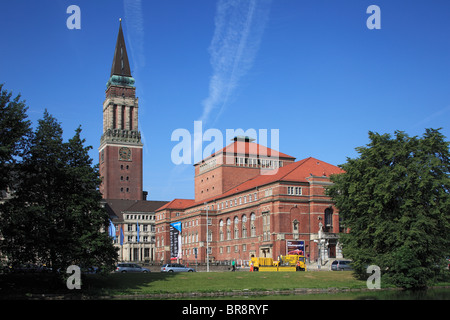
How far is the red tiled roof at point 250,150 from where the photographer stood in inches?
4879

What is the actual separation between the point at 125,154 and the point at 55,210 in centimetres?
12101

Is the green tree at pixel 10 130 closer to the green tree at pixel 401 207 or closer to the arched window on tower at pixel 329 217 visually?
the green tree at pixel 401 207

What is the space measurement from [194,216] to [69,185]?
249 ft

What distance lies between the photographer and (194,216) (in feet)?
407

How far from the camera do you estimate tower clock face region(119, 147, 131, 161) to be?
166875mm

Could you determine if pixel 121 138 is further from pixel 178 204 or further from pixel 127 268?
pixel 127 268

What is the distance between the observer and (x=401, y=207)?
185 feet

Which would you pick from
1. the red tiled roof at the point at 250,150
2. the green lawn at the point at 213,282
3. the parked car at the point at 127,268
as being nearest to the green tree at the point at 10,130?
the green lawn at the point at 213,282

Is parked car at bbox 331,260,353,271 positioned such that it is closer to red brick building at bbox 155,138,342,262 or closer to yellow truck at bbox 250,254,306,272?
yellow truck at bbox 250,254,306,272

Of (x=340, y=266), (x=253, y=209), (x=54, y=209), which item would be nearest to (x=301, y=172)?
(x=253, y=209)

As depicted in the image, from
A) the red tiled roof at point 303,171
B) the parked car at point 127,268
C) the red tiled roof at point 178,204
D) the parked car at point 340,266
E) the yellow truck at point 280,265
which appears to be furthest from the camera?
the red tiled roof at point 178,204
